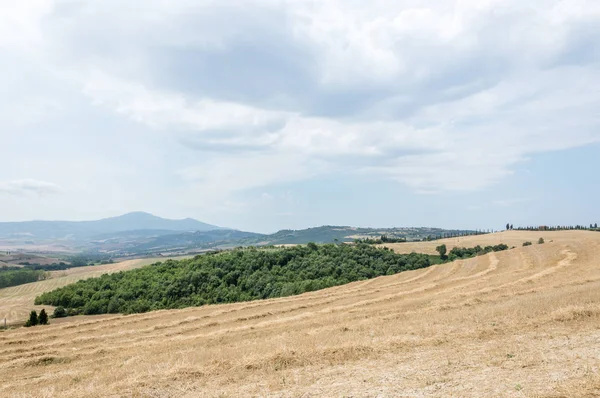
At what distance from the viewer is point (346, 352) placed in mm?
16781

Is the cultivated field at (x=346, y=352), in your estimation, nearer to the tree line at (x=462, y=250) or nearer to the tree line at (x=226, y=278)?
the tree line at (x=226, y=278)

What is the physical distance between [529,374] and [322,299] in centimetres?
2956

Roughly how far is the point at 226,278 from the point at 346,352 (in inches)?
3873

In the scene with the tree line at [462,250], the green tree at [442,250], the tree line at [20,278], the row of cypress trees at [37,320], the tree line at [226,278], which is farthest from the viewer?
the tree line at [20,278]

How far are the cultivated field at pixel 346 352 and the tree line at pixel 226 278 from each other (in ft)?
202

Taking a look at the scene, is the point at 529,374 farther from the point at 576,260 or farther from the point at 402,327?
the point at 576,260

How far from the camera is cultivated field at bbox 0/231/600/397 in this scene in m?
12.8

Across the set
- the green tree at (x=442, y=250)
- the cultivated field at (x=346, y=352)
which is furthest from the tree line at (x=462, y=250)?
the cultivated field at (x=346, y=352)

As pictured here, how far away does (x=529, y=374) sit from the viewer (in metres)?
12.4

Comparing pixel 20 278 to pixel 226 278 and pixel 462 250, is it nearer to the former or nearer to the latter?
pixel 226 278

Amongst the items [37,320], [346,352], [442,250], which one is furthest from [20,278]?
[346,352]

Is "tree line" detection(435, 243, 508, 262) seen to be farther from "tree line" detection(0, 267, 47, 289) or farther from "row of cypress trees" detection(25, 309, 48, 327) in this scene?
"tree line" detection(0, 267, 47, 289)

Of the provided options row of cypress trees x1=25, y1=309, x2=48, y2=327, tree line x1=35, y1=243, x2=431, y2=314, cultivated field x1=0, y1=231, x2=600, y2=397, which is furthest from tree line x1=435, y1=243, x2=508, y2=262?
row of cypress trees x1=25, y1=309, x2=48, y2=327

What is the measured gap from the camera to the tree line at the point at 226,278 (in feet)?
333
